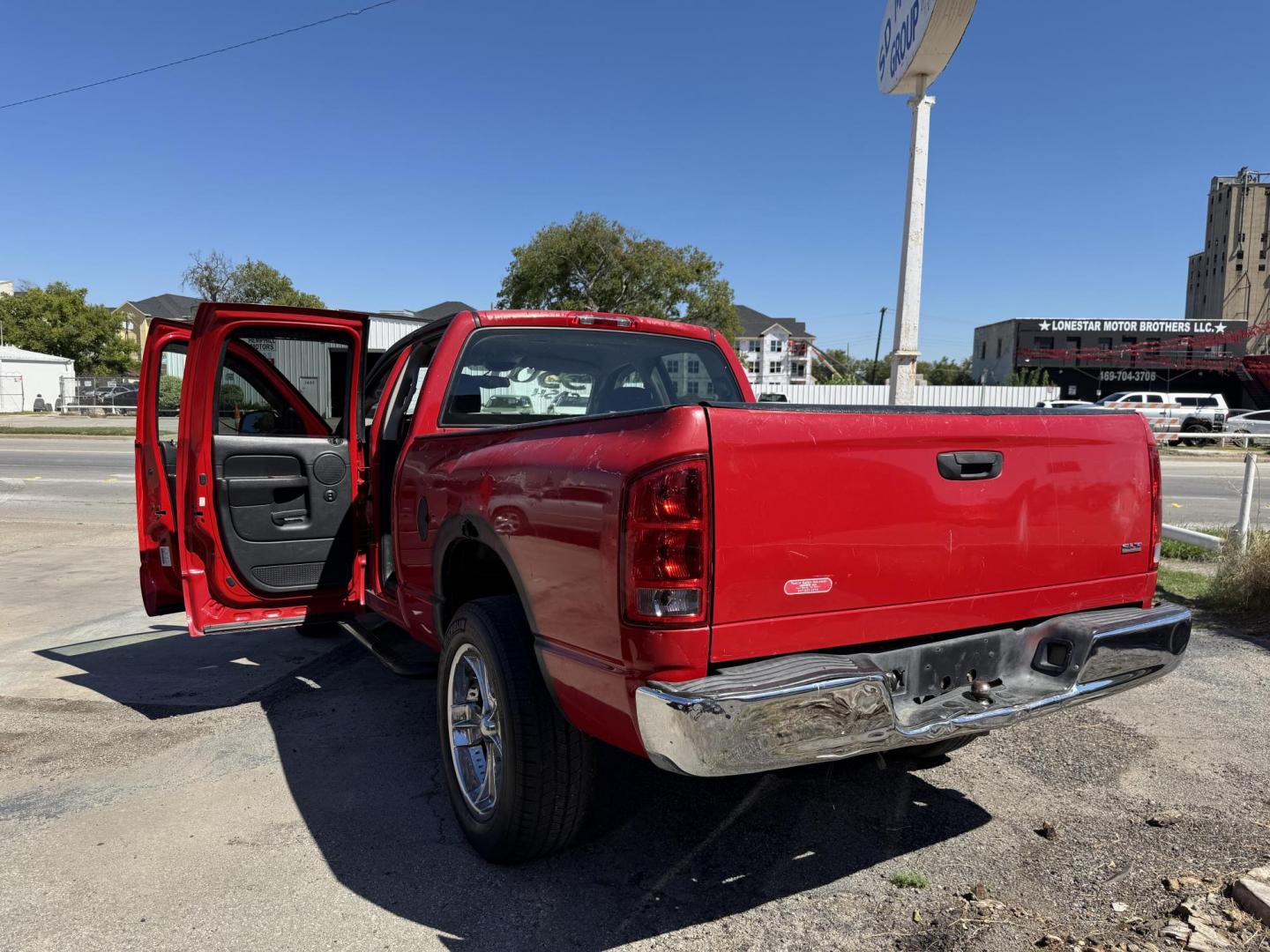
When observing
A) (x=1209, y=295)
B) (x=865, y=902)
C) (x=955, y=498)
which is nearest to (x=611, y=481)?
(x=955, y=498)

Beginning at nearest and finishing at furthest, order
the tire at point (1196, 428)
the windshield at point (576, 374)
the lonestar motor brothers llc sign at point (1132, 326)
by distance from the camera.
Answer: the windshield at point (576, 374) < the tire at point (1196, 428) < the lonestar motor brothers llc sign at point (1132, 326)

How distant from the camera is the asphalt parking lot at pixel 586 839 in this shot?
2729 millimetres

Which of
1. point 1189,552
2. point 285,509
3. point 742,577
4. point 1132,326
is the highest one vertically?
point 1132,326

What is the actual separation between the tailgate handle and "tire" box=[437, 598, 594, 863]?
1425mm

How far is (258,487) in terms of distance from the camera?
457 centimetres

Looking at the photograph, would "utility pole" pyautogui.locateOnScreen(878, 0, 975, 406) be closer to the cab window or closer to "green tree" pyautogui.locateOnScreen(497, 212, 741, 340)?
the cab window

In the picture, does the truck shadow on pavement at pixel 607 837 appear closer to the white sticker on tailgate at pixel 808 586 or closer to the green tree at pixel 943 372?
the white sticker on tailgate at pixel 808 586

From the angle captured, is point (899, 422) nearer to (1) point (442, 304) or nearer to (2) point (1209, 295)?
(1) point (442, 304)

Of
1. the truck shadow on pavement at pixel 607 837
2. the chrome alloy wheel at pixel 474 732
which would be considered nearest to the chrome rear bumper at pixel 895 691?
the truck shadow on pavement at pixel 607 837

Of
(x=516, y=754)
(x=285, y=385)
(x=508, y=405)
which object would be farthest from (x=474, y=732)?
(x=285, y=385)

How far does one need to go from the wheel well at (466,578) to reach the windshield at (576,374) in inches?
29.9

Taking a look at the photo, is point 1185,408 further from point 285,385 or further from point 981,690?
point 981,690

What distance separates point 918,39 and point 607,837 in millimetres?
9506

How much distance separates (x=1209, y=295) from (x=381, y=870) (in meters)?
85.2
